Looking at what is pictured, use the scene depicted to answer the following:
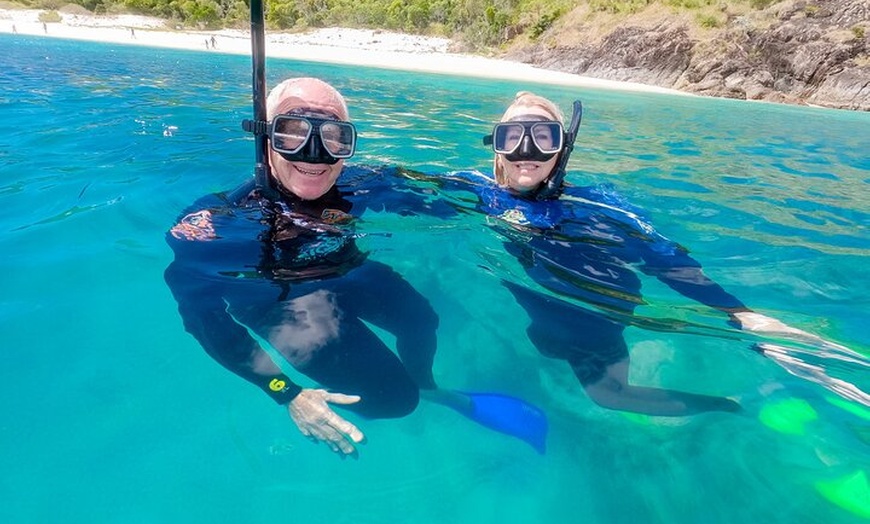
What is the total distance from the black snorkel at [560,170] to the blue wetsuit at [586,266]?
0.06 m

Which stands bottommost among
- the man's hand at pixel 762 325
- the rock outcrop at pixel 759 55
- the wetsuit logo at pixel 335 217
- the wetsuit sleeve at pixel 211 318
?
the wetsuit sleeve at pixel 211 318

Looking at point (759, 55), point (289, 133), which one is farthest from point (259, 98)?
point (759, 55)

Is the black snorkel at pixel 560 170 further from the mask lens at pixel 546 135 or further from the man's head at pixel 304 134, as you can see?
the man's head at pixel 304 134

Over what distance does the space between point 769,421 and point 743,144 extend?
8.76 meters

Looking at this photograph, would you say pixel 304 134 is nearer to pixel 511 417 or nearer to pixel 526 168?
pixel 526 168

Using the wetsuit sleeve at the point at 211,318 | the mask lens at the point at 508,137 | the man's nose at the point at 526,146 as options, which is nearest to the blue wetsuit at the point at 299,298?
the wetsuit sleeve at the point at 211,318

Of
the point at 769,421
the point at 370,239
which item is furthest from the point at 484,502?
the point at 370,239

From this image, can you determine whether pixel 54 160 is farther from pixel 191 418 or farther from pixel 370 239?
pixel 191 418

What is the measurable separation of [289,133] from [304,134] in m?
0.08

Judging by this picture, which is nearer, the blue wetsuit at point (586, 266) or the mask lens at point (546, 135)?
the blue wetsuit at point (586, 266)

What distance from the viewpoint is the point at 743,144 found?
9.07m

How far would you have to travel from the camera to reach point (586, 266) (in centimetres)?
286

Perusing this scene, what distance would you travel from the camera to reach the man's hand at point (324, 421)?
165 cm

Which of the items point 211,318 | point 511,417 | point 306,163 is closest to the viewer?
point 511,417
